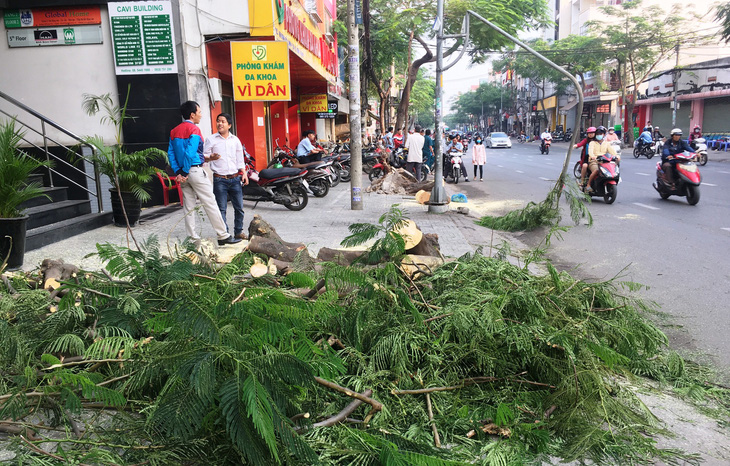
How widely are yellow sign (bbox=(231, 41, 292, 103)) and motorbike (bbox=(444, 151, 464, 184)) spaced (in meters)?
8.14

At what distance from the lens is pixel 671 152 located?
12039mm

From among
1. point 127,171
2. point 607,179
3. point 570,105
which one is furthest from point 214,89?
point 570,105

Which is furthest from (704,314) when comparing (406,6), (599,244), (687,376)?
(406,6)

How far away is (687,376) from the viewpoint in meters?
3.66

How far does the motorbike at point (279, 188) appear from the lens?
38.3ft

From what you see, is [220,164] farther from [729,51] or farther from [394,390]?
[729,51]

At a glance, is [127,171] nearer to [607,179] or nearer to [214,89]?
[214,89]

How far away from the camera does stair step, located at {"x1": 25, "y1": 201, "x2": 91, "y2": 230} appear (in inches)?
302

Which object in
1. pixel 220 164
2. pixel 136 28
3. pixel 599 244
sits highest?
pixel 136 28

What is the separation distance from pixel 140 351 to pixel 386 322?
1304 mm

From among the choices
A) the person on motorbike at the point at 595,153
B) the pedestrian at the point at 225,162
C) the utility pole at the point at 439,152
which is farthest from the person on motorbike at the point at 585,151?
the pedestrian at the point at 225,162

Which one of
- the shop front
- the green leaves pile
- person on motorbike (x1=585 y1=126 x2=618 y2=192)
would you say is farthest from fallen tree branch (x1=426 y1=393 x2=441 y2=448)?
person on motorbike (x1=585 y1=126 x2=618 y2=192)

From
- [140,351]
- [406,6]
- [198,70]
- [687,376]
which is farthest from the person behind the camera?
[406,6]

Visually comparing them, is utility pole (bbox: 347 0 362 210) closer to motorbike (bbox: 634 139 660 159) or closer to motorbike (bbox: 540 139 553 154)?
motorbike (bbox: 634 139 660 159)
